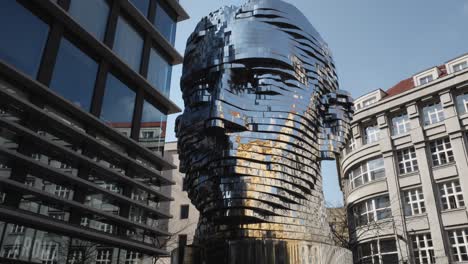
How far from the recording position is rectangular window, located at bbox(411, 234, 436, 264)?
24.9m

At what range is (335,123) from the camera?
37.1 ft

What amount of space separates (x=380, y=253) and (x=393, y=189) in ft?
14.2

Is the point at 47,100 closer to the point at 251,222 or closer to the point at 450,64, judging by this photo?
the point at 251,222

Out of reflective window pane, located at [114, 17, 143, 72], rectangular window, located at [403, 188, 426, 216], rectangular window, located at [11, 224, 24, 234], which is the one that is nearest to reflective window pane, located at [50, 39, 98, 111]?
reflective window pane, located at [114, 17, 143, 72]

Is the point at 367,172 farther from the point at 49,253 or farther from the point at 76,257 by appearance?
the point at 49,253

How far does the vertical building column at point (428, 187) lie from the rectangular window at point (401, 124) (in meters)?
0.87

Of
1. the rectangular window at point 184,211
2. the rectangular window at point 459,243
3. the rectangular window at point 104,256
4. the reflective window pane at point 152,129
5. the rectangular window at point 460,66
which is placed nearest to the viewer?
the rectangular window at point 104,256

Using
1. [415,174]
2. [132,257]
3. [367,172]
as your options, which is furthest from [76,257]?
[367,172]

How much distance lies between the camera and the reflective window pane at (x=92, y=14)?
594 inches

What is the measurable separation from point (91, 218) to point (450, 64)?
1055 inches

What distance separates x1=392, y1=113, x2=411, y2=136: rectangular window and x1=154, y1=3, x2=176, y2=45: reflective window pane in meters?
17.6

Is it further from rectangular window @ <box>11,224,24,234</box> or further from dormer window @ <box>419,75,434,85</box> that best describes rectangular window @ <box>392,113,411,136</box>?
rectangular window @ <box>11,224,24,234</box>

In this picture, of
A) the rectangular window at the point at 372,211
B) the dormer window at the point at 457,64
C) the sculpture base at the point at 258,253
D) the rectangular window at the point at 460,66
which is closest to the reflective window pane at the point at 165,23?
the sculpture base at the point at 258,253

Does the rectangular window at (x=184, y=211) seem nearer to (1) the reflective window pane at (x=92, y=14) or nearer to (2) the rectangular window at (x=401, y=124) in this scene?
(2) the rectangular window at (x=401, y=124)
